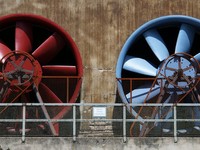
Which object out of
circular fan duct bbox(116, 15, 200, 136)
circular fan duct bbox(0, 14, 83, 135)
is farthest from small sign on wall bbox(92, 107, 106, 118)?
circular fan duct bbox(0, 14, 83, 135)

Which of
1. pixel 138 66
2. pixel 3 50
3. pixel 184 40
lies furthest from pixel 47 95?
pixel 184 40

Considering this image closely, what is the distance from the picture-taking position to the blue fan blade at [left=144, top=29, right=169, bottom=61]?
63.5ft

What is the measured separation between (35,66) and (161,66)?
11.3 ft

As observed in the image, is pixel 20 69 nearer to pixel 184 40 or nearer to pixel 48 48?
pixel 48 48

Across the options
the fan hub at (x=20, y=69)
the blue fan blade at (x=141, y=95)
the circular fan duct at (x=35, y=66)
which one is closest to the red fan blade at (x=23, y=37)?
the circular fan duct at (x=35, y=66)

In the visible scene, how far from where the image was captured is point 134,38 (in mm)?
19391

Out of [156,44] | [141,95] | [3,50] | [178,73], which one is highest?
[156,44]

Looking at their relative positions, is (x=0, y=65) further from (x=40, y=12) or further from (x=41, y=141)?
(x=41, y=141)

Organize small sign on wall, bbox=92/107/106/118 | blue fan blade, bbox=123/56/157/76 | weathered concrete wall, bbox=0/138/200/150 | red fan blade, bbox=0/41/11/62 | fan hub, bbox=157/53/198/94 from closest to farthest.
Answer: weathered concrete wall, bbox=0/138/200/150, small sign on wall, bbox=92/107/106/118, fan hub, bbox=157/53/198/94, red fan blade, bbox=0/41/11/62, blue fan blade, bbox=123/56/157/76

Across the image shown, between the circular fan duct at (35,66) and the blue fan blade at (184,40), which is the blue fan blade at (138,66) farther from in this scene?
the circular fan duct at (35,66)

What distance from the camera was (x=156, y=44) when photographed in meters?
19.5

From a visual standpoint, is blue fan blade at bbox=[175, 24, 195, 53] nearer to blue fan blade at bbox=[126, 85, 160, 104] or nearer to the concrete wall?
the concrete wall

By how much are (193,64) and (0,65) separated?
5.32 metres

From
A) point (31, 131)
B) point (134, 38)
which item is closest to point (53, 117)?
point (31, 131)
